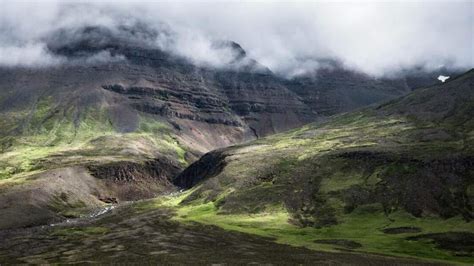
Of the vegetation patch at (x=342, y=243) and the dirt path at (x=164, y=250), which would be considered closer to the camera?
the dirt path at (x=164, y=250)

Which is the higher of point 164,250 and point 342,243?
point 164,250

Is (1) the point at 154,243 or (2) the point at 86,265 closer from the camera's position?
(2) the point at 86,265

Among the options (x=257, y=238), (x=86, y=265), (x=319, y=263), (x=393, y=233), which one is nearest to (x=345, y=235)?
(x=393, y=233)

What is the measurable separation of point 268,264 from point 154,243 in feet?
175

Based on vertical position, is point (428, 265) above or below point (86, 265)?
Result: below

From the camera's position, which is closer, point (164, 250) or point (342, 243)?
point (164, 250)

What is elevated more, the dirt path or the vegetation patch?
the dirt path

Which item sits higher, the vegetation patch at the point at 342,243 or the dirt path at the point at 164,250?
the dirt path at the point at 164,250

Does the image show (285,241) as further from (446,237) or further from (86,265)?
(86,265)

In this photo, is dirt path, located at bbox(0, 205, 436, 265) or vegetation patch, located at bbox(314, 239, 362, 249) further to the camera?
vegetation patch, located at bbox(314, 239, 362, 249)

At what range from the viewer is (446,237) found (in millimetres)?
181125

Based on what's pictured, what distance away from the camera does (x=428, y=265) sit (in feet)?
468

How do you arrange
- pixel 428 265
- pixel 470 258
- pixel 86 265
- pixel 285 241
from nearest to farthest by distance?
pixel 86 265, pixel 428 265, pixel 470 258, pixel 285 241

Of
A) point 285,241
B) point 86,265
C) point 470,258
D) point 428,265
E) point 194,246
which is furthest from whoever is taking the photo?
point 285,241
